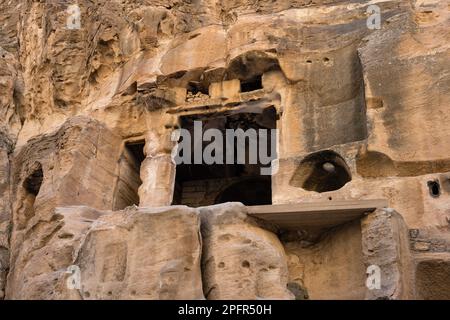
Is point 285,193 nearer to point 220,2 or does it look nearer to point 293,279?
point 293,279

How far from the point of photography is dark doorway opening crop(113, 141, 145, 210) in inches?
397

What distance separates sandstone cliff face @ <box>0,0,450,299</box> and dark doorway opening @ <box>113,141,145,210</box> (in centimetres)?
3

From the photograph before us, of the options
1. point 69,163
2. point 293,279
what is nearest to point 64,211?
point 69,163

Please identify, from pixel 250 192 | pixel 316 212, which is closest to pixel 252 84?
pixel 250 192

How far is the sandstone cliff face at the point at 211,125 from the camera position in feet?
20.7

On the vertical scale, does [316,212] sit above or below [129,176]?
below

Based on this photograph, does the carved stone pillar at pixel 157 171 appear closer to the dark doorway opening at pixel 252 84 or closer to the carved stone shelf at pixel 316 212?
the dark doorway opening at pixel 252 84

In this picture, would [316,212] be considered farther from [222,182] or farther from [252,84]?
[222,182]

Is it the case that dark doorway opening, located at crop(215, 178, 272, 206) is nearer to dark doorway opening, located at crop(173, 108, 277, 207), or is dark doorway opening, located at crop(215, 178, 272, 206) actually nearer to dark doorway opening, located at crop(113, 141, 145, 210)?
dark doorway opening, located at crop(173, 108, 277, 207)

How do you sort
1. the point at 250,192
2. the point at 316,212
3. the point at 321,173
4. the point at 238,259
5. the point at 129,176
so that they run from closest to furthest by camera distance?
the point at 238,259
the point at 316,212
the point at 321,173
the point at 129,176
the point at 250,192

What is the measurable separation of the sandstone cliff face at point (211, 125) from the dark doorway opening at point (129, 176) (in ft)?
0.11

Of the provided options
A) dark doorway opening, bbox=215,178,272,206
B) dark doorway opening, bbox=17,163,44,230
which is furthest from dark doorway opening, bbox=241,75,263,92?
dark doorway opening, bbox=17,163,44,230

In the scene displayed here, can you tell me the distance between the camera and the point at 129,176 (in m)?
10.4

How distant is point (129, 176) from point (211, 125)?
1594 millimetres
